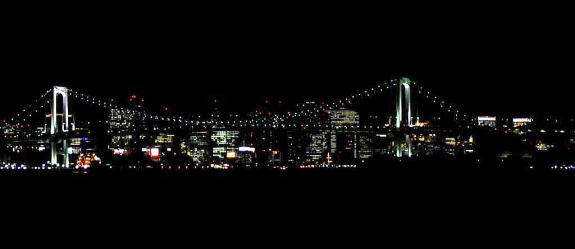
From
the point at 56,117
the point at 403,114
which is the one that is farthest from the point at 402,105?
the point at 56,117

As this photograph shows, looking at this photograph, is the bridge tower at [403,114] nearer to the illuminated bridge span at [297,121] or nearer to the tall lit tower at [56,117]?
the illuminated bridge span at [297,121]

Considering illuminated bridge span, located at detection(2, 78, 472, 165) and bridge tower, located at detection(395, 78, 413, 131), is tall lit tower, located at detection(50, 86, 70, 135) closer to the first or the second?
illuminated bridge span, located at detection(2, 78, 472, 165)

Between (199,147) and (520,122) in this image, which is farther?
(199,147)

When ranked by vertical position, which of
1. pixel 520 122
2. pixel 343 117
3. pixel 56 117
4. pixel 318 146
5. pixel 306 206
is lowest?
pixel 306 206

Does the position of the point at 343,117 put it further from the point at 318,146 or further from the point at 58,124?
the point at 58,124

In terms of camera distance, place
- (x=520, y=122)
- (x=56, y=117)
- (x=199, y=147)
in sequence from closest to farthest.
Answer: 1. (x=520, y=122)
2. (x=199, y=147)
3. (x=56, y=117)

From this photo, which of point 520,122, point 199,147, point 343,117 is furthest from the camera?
point 343,117

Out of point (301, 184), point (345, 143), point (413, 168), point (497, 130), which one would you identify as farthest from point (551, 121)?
point (301, 184)

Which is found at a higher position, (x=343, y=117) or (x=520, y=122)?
(x=343, y=117)

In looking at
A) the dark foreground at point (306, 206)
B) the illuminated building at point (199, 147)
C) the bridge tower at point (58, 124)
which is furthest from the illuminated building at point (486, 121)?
the bridge tower at point (58, 124)

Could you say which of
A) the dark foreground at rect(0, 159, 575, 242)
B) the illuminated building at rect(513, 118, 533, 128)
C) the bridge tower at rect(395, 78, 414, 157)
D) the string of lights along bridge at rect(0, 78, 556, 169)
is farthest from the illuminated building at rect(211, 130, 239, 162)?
the dark foreground at rect(0, 159, 575, 242)
